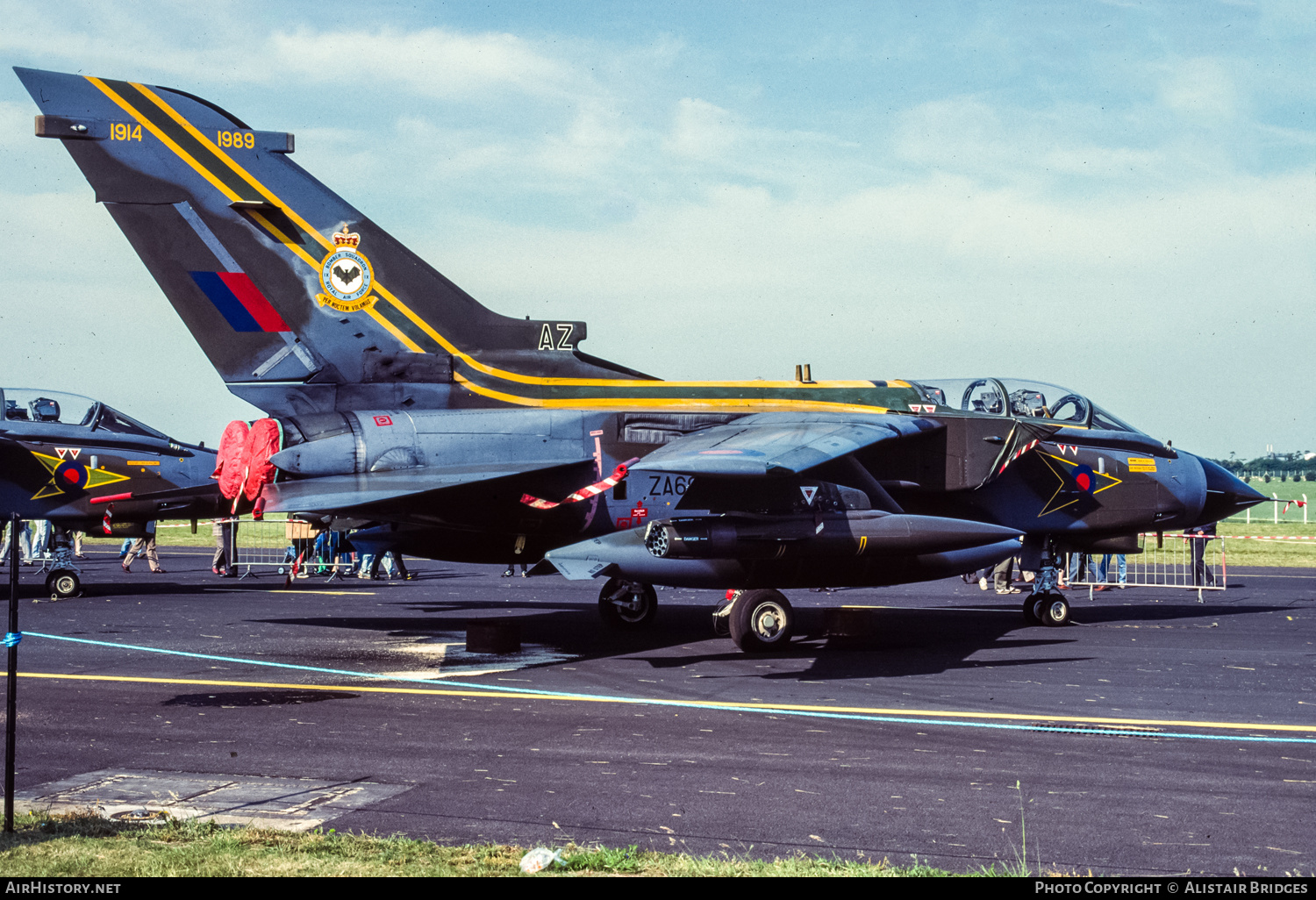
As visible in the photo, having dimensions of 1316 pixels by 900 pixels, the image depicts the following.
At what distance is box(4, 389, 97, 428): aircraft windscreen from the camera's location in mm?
20828

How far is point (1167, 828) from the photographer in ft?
21.4

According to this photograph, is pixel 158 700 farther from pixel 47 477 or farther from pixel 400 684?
pixel 47 477

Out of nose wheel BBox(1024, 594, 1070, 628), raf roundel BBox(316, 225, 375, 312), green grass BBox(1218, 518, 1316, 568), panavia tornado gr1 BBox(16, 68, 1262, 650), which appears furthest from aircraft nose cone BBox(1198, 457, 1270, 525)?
green grass BBox(1218, 518, 1316, 568)

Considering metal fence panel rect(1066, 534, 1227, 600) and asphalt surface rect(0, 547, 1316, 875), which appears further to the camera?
metal fence panel rect(1066, 534, 1227, 600)

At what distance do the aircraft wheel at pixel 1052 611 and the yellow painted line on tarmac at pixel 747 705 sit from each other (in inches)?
284

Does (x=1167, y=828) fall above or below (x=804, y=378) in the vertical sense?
below

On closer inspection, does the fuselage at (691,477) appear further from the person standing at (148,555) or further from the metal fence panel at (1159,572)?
the person standing at (148,555)

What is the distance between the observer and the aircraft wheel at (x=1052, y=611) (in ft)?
55.9

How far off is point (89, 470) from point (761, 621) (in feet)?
44.4

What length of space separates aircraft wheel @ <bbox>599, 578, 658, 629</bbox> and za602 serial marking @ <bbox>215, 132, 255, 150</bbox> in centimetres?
800

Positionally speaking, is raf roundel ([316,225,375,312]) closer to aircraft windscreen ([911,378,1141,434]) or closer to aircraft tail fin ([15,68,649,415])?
aircraft tail fin ([15,68,649,415])
